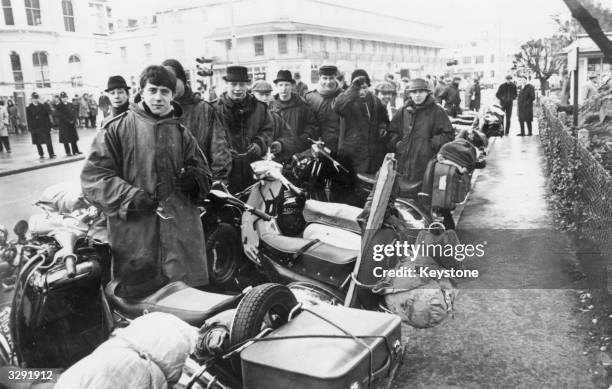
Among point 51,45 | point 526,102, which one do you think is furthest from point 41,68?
point 526,102

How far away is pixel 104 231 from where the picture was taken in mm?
3223

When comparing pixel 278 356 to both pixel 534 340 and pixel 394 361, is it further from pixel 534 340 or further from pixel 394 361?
pixel 534 340

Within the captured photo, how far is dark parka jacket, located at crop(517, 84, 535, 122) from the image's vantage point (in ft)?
40.1

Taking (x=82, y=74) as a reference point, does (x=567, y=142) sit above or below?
below

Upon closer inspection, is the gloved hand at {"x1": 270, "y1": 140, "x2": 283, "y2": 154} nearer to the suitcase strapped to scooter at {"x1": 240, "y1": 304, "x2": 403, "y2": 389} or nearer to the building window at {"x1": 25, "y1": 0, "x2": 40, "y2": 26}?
the building window at {"x1": 25, "y1": 0, "x2": 40, "y2": 26}

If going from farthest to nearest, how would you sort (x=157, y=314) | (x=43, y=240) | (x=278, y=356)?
(x=43, y=240), (x=157, y=314), (x=278, y=356)

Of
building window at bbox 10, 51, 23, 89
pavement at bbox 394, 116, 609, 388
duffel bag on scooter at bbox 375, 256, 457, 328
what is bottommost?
pavement at bbox 394, 116, 609, 388

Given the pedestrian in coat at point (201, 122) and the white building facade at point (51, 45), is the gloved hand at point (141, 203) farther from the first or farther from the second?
the white building facade at point (51, 45)

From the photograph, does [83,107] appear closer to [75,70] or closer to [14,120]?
[14,120]

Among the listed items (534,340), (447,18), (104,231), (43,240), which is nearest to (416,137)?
(447,18)

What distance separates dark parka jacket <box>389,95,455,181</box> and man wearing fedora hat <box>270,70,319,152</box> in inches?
46.9

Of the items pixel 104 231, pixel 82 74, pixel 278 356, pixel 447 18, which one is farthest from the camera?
pixel 82 74

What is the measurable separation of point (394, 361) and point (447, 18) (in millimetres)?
2985

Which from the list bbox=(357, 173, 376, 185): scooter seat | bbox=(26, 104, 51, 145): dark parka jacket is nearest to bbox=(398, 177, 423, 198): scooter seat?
bbox=(357, 173, 376, 185): scooter seat
